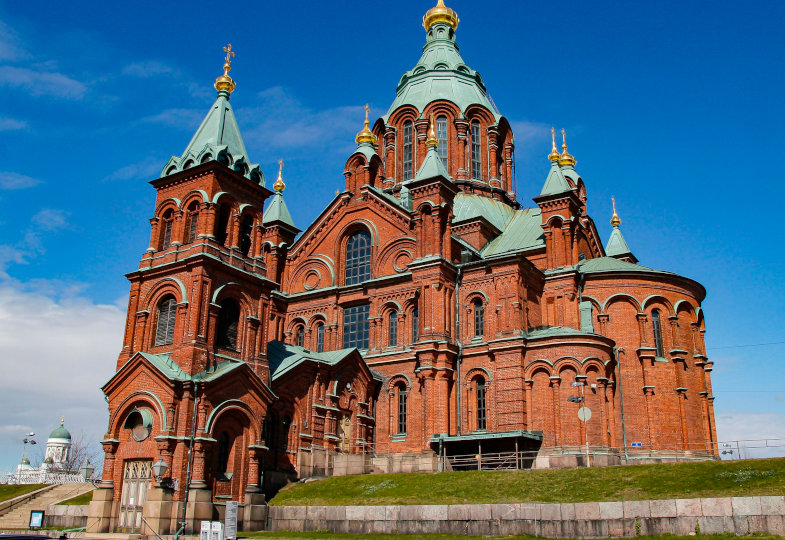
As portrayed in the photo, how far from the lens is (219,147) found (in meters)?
29.3

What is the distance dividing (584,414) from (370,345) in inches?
436

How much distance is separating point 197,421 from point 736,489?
1676 cm

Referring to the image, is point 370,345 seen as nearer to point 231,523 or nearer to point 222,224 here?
point 222,224

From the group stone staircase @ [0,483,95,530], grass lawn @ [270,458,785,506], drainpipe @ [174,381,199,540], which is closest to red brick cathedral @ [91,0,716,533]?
drainpipe @ [174,381,199,540]

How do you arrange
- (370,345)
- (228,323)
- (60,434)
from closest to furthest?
(228,323) → (370,345) → (60,434)

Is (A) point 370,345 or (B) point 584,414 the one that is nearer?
(B) point 584,414

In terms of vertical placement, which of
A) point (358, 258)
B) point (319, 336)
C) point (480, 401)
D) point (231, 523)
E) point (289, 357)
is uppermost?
point (358, 258)

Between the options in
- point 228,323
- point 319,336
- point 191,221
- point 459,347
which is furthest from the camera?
point 319,336

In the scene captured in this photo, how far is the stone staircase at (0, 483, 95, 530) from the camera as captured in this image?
30.2 m

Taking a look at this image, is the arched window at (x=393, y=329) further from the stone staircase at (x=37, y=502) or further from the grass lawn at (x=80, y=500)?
the stone staircase at (x=37, y=502)

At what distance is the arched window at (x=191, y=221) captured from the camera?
2886cm

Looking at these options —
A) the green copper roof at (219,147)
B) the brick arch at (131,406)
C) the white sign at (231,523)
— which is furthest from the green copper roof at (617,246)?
the white sign at (231,523)

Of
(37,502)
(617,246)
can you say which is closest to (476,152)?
(617,246)

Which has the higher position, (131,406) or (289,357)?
(289,357)
